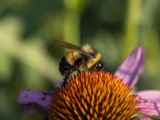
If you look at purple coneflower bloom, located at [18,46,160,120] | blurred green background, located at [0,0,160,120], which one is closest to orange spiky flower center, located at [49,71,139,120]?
purple coneflower bloom, located at [18,46,160,120]

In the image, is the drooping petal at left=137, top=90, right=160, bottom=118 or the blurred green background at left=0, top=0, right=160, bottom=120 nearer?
the drooping petal at left=137, top=90, right=160, bottom=118

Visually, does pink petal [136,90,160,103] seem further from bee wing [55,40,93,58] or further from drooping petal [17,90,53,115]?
drooping petal [17,90,53,115]

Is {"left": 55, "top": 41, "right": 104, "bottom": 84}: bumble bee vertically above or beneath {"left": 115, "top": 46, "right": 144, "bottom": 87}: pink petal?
beneath

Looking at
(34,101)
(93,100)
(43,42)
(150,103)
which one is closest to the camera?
(93,100)

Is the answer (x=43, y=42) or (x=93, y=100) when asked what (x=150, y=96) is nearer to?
(x=93, y=100)

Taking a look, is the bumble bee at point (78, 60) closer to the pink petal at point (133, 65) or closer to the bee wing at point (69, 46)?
the bee wing at point (69, 46)

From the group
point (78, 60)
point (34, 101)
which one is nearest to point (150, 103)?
point (78, 60)

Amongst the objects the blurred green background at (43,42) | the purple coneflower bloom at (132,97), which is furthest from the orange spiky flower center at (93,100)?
the blurred green background at (43,42)
